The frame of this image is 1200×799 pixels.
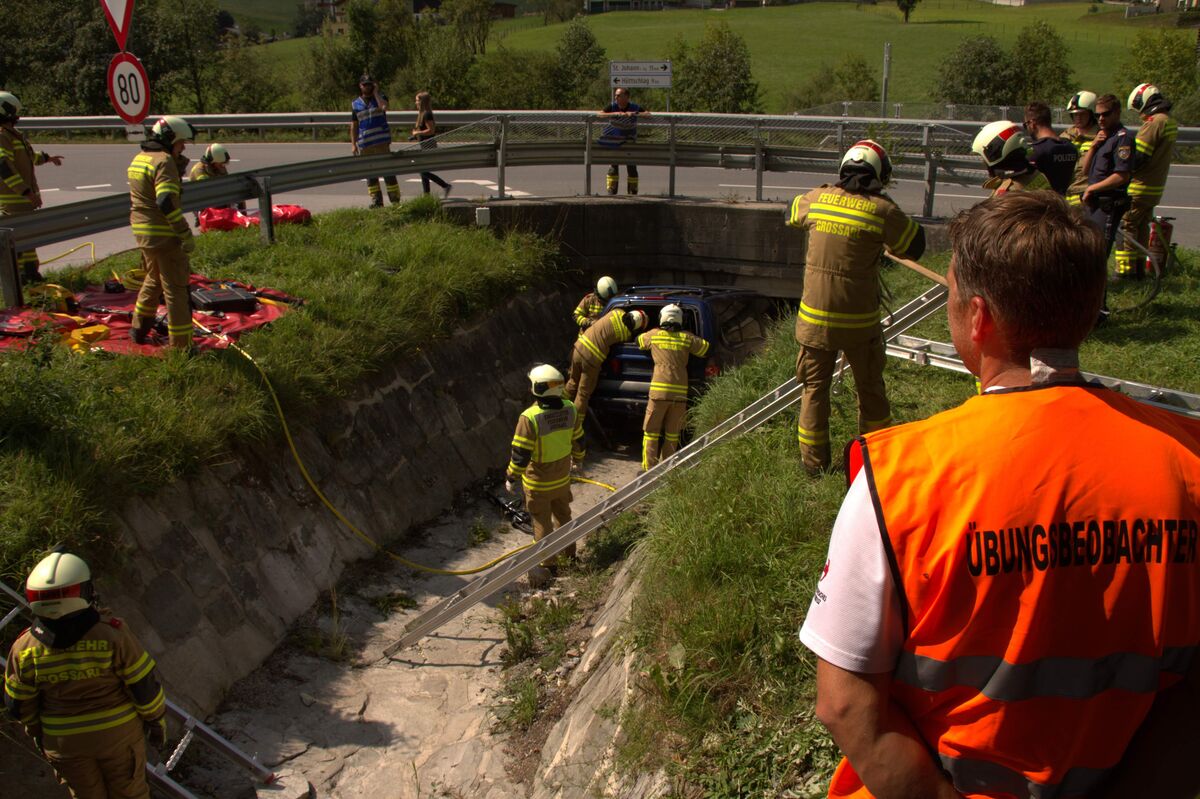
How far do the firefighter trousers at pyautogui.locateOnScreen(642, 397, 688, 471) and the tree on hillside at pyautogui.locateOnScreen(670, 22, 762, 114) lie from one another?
2760 cm

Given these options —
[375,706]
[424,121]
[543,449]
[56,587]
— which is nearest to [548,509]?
[543,449]

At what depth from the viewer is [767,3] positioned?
327 ft

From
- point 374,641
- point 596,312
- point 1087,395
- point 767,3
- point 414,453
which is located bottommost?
point 374,641

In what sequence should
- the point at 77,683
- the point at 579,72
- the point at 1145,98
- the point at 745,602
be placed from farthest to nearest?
the point at 579,72 < the point at 1145,98 < the point at 745,602 < the point at 77,683

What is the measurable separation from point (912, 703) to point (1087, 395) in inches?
26.8

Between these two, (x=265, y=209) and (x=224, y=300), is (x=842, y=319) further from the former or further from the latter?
(x=265, y=209)

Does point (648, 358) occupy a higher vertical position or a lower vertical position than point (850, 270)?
lower

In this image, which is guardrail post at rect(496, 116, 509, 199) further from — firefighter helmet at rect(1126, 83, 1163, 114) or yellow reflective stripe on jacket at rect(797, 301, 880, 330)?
yellow reflective stripe on jacket at rect(797, 301, 880, 330)

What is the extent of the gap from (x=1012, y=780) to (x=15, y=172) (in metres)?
10.7

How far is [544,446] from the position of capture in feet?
28.3

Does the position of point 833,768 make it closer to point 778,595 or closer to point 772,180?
point 778,595

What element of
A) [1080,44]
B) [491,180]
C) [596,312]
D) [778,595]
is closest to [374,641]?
[778,595]

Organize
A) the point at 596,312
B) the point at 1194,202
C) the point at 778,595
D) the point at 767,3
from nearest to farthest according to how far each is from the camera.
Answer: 1. the point at 778,595
2. the point at 596,312
3. the point at 1194,202
4. the point at 767,3

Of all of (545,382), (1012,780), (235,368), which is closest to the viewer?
(1012,780)
